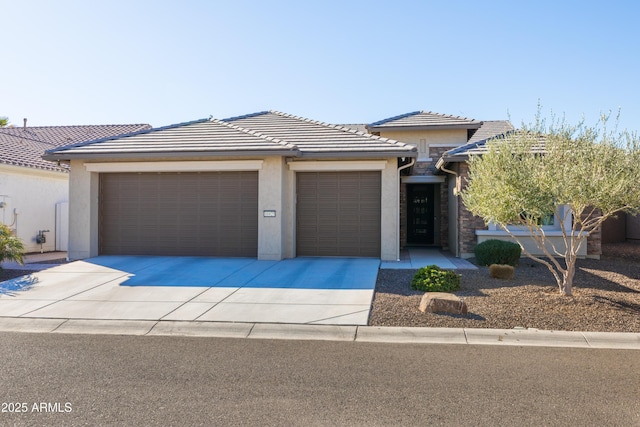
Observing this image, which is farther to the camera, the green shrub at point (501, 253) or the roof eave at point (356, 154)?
the roof eave at point (356, 154)

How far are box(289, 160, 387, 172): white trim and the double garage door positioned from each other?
269mm

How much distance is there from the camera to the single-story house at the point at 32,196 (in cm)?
1509

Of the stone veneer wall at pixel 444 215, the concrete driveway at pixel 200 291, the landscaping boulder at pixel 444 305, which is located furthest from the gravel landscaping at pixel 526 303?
the stone veneer wall at pixel 444 215

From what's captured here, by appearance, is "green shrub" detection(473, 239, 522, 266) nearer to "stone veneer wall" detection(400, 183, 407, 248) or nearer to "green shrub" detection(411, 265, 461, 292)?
"green shrub" detection(411, 265, 461, 292)

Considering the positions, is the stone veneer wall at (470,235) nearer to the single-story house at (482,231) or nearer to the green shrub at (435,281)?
the single-story house at (482,231)

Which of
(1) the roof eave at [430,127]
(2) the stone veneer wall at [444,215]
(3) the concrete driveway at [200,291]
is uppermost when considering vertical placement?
(1) the roof eave at [430,127]

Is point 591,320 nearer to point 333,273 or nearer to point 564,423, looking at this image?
point 564,423

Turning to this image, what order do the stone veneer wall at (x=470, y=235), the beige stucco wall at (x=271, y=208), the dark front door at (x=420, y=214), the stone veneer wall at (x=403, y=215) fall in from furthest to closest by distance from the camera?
the dark front door at (x=420, y=214), the stone veneer wall at (x=403, y=215), the stone veneer wall at (x=470, y=235), the beige stucco wall at (x=271, y=208)

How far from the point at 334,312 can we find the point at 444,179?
11186 millimetres

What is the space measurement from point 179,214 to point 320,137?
4.89 metres

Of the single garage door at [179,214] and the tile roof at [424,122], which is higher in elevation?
the tile roof at [424,122]

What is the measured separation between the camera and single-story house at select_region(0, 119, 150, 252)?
15086 millimetres

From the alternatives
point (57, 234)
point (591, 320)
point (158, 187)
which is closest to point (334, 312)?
point (591, 320)

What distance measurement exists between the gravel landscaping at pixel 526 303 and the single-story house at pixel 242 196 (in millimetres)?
2962
